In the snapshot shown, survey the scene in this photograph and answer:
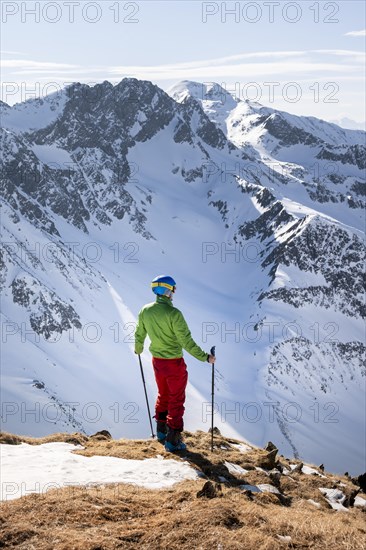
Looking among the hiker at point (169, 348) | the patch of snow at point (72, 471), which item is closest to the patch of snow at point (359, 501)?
the hiker at point (169, 348)

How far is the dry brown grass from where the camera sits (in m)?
7.77

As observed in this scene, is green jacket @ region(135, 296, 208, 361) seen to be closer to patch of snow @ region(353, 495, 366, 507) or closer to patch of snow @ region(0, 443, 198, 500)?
patch of snow @ region(0, 443, 198, 500)

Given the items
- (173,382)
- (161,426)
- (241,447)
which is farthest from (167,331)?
(241,447)

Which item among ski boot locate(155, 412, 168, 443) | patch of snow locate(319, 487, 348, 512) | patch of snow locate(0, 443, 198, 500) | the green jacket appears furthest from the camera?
ski boot locate(155, 412, 168, 443)

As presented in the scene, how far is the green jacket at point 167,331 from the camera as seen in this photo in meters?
12.9

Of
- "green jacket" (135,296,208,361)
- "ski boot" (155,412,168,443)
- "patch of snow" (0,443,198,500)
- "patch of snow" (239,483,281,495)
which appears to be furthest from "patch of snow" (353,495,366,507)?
"green jacket" (135,296,208,361)

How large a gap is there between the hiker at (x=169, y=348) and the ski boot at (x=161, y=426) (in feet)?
1.84

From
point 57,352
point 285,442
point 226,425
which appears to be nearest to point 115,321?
point 57,352

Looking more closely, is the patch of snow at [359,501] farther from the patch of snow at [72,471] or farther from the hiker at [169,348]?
the patch of snow at [72,471]

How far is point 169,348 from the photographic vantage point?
13.1 m

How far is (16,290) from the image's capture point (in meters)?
158

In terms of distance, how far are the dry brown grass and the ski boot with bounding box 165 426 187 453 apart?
2.38 metres

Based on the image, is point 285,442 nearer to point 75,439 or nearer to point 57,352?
point 57,352

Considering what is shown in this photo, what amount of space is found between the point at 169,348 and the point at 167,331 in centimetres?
36
